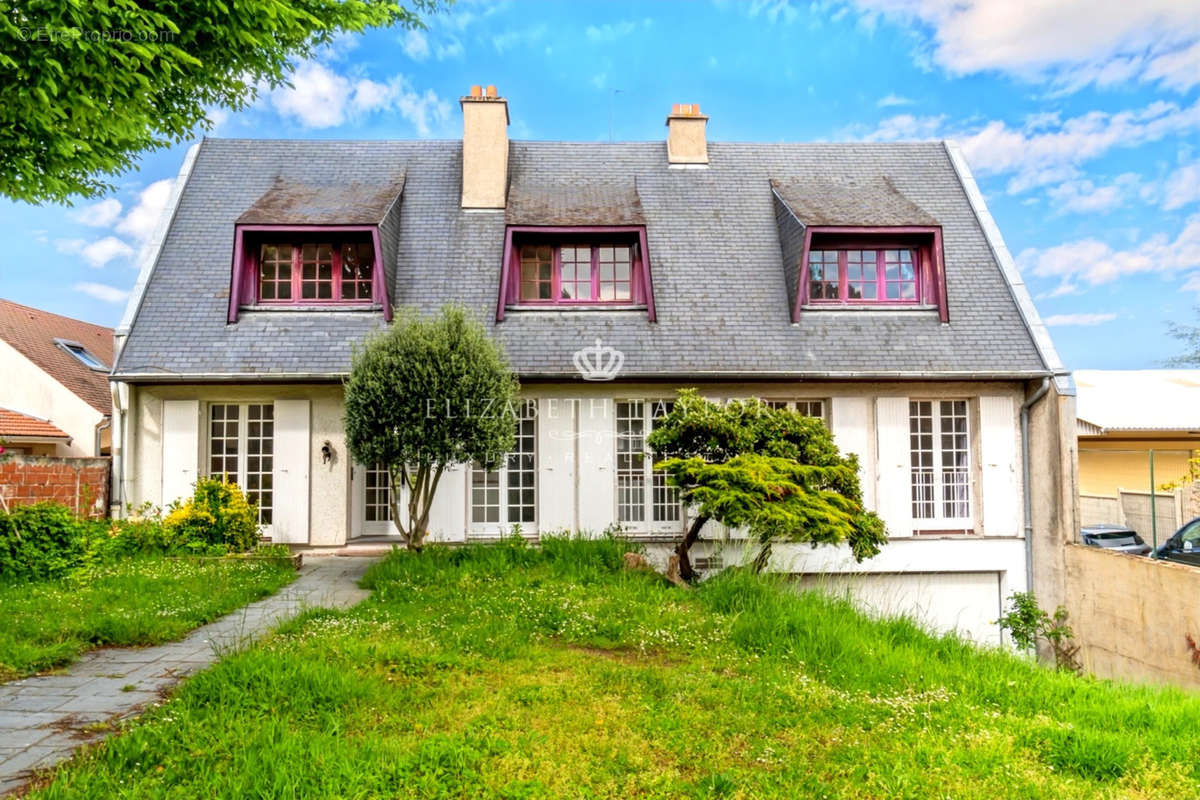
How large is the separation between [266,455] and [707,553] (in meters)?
6.80

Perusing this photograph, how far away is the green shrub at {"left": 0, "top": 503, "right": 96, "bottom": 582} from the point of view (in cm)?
805

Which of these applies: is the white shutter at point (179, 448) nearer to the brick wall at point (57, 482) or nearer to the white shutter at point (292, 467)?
the brick wall at point (57, 482)

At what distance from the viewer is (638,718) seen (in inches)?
169

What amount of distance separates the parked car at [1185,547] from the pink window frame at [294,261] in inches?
446

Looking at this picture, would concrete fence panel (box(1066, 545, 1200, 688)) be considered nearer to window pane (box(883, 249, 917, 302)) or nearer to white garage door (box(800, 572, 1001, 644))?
white garage door (box(800, 572, 1001, 644))

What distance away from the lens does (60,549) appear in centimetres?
841

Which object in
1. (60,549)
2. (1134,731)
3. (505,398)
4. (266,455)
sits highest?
(505,398)

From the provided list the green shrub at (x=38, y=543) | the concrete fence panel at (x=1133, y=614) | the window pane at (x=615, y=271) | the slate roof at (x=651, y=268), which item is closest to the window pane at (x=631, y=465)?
the slate roof at (x=651, y=268)

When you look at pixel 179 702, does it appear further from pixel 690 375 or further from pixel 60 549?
pixel 690 375

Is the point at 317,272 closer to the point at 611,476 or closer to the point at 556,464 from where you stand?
the point at 556,464

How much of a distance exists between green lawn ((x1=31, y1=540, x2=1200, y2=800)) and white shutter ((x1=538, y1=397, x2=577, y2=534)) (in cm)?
410

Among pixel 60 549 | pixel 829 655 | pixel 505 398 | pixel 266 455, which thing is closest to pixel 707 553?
pixel 505 398

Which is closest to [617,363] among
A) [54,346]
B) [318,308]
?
[318,308]

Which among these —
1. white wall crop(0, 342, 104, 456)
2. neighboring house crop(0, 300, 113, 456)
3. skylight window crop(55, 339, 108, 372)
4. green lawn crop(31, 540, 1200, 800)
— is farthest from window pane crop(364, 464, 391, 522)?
skylight window crop(55, 339, 108, 372)
